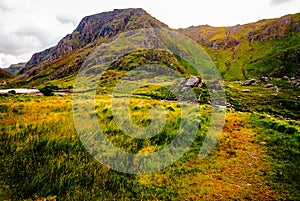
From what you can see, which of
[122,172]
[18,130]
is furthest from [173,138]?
[18,130]

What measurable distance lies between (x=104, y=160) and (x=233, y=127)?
9122 millimetres

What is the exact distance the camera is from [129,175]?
845 cm

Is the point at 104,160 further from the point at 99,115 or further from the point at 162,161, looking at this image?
the point at 99,115

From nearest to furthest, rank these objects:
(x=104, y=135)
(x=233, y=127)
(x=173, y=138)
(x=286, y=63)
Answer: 1. (x=104, y=135)
2. (x=173, y=138)
3. (x=233, y=127)
4. (x=286, y=63)

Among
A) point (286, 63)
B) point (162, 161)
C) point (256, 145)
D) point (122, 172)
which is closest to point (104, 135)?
point (122, 172)

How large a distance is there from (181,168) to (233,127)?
20.5ft

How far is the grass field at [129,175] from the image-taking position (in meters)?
7.21

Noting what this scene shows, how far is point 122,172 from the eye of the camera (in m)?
8.45

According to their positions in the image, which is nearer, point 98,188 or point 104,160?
point 98,188

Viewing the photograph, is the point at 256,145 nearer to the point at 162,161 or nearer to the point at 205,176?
the point at 205,176

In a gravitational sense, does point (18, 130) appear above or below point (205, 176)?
above

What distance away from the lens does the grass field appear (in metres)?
7.21

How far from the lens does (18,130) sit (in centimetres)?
932

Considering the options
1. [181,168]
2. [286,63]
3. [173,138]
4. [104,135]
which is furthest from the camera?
[286,63]
